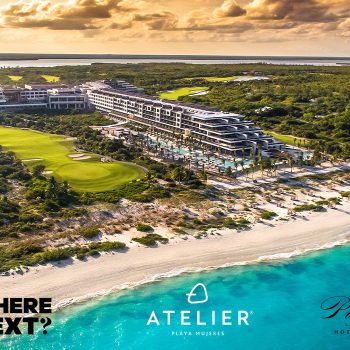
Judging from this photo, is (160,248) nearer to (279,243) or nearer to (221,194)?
(279,243)

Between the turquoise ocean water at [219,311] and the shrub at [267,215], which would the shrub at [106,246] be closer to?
the turquoise ocean water at [219,311]

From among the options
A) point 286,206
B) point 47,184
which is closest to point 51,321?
point 47,184

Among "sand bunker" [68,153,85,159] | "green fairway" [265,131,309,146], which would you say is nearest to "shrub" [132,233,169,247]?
"sand bunker" [68,153,85,159]

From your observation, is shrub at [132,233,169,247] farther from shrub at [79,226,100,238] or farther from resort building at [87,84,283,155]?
resort building at [87,84,283,155]

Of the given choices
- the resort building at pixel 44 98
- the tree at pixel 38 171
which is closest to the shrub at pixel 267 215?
the tree at pixel 38 171

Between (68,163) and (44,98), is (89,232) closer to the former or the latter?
(68,163)
